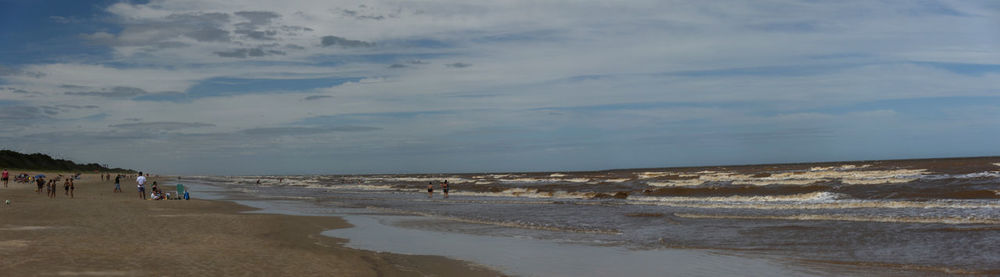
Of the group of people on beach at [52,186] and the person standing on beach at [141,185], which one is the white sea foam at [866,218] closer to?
the person standing on beach at [141,185]

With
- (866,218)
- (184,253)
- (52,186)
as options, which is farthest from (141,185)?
Answer: (866,218)

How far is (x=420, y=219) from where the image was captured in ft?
80.0

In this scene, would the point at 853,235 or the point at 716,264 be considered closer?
the point at 716,264

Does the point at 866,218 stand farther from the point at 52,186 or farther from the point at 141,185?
the point at 52,186

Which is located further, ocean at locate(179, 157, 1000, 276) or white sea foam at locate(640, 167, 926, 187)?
white sea foam at locate(640, 167, 926, 187)

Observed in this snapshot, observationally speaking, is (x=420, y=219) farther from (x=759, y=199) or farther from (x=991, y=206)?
(x=991, y=206)

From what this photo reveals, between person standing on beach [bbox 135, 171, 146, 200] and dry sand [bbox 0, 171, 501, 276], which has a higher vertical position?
person standing on beach [bbox 135, 171, 146, 200]

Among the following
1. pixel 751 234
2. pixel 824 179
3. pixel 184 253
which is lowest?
pixel 751 234

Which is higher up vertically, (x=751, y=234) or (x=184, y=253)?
(x=184, y=253)

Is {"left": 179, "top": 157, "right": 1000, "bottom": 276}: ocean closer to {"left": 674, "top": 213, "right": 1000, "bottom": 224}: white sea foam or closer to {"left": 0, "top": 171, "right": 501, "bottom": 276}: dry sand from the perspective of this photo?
{"left": 674, "top": 213, "right": 1000, "bottom": 224}: white sea foam

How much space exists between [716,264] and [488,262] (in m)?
4.33

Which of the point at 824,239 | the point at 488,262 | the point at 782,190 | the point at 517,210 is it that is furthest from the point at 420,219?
the point at 782,190

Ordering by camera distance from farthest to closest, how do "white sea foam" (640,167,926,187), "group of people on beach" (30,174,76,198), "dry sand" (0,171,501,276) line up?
"white sea foam" (640,167,926,187) → "group of people on beach" (30,174,76,198) → "dry sand" (0,171,501,276)

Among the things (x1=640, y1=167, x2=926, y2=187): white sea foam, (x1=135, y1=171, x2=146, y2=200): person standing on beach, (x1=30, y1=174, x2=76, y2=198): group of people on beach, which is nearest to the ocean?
(x1=640, y1=167, x2=926, y2=187): white sea foam
